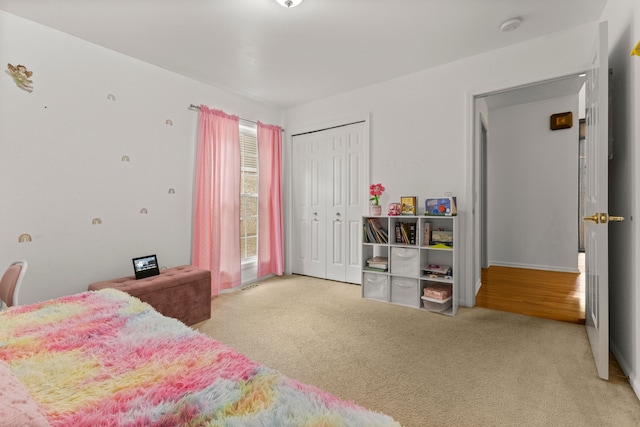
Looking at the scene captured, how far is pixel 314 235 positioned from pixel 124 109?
2809 mm

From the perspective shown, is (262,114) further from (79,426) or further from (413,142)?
(79,426)

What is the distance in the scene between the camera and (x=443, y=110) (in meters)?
3.33

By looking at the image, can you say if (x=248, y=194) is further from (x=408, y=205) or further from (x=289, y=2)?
(x=289, y=2)

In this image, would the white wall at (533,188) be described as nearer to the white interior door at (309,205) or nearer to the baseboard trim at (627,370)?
the baseboard trim at (627,370)

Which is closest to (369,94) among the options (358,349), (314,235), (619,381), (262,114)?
(262,114)

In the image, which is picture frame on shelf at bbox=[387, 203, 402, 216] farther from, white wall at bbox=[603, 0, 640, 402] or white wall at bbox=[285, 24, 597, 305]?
white wall at bbox=[603, 0, 640, 402]

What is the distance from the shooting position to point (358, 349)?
7.44 feet

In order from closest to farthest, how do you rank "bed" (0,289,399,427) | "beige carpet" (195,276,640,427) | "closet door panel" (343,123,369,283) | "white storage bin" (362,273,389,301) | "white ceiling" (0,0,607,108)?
"bed" (0,289,399,427), "beige carpet" (195,276,640,427), "white ceiling" (0,0,607,108), "white storage bin" (362,273,389,301), "closet door panel" (343,123,369,283)

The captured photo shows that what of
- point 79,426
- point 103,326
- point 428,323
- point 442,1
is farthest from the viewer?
point 428,323

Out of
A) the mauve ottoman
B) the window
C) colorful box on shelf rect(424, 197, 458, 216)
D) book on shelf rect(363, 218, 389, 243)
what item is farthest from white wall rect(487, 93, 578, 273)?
the mauve ottoman

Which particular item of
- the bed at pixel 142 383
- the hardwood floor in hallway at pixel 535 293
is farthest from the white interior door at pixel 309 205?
the bed at pixel 142 383

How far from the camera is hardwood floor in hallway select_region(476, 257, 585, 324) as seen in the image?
9.85ft

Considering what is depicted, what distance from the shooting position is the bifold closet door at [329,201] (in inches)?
161

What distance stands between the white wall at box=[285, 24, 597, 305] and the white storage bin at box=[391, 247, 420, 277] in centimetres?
54
